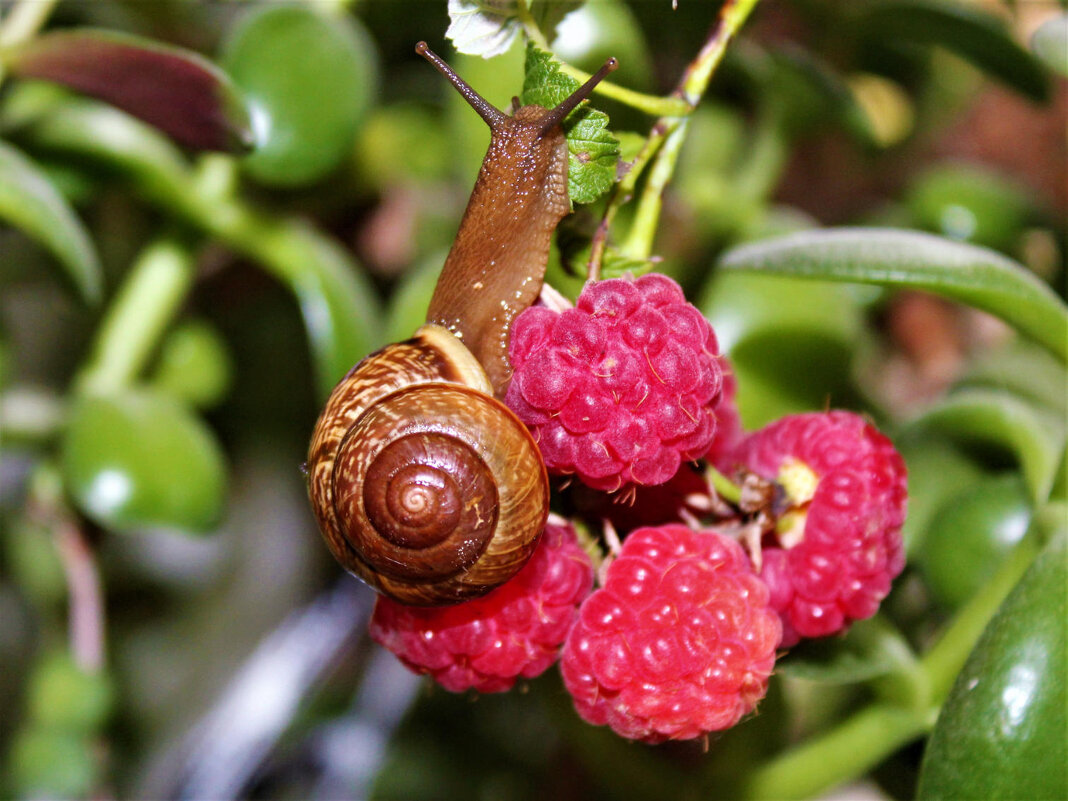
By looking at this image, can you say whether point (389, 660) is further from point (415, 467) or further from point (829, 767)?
point (415, 467)

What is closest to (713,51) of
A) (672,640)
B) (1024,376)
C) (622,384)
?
(622,384)

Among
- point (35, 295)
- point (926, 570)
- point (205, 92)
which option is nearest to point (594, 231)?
point (205, 92)

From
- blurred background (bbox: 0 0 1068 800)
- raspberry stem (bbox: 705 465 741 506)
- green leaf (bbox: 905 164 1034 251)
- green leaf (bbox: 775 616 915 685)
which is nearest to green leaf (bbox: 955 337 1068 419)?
blurred background (bbox: 0 0 1068 800)

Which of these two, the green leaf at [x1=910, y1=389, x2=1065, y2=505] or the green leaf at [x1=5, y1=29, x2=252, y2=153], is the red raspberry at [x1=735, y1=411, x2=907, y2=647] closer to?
the green leaf at [x1=910, y1=389, x2=1065, y2=505]

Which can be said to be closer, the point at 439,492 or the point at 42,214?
the point at 439,492

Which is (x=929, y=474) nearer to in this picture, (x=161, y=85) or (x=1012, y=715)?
(x=1012, y=715)

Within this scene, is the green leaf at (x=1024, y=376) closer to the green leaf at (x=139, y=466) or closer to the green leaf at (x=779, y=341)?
the green leaf at (x=779, y=341)

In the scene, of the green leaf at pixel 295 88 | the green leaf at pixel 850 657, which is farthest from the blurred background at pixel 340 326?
the green leaf at pixel 850 657
